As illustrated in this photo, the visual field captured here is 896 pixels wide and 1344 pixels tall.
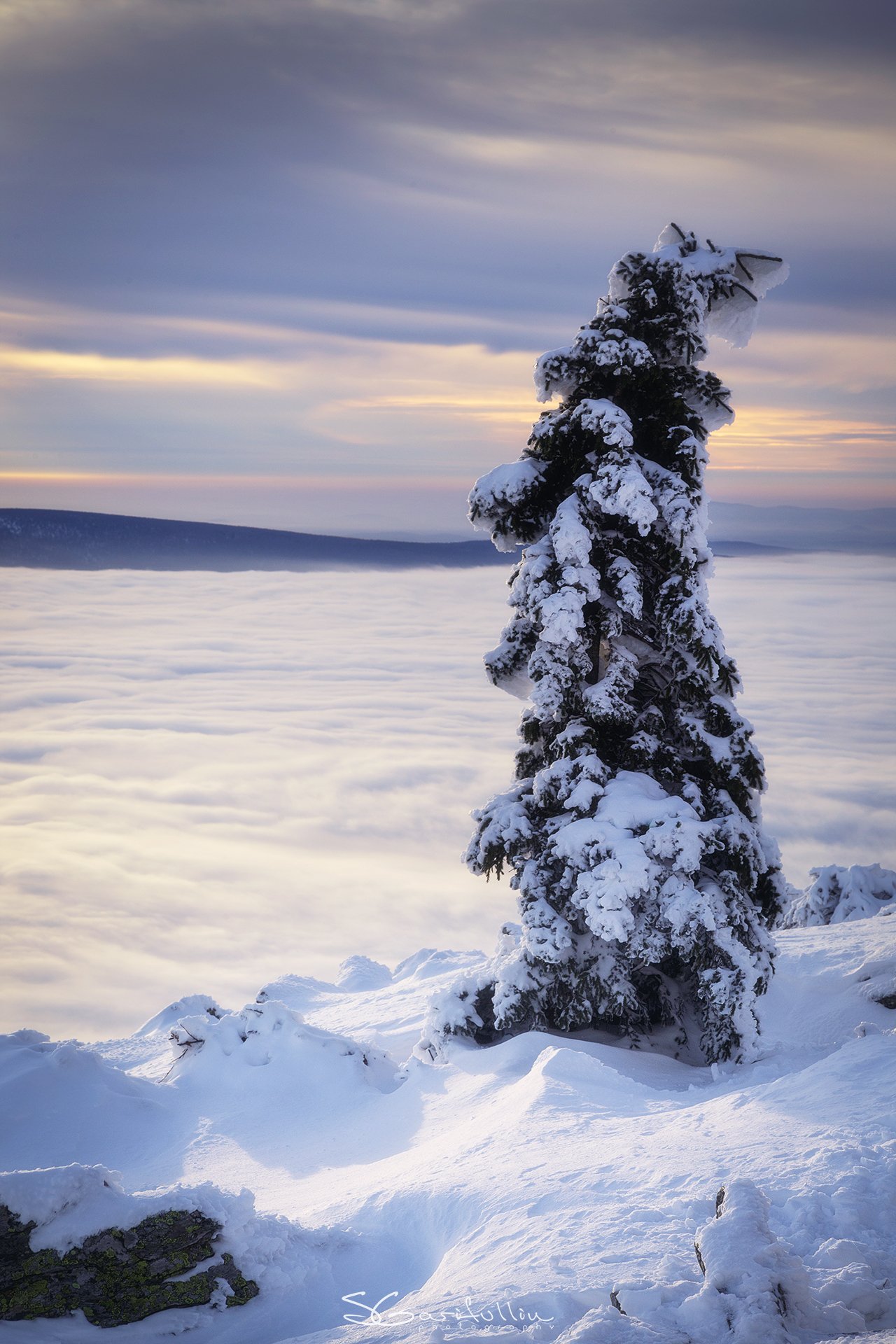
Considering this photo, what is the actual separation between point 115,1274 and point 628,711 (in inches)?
343

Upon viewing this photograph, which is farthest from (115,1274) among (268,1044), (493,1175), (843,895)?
(843,895)

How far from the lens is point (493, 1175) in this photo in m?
8.22

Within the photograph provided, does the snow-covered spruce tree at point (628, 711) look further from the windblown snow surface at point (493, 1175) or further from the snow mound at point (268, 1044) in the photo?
the snow mound at point (268, 1044)

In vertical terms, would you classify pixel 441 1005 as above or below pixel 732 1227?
below

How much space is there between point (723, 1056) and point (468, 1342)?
7.70 metres

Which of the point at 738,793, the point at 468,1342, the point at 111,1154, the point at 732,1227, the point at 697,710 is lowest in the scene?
the point at 111,1154

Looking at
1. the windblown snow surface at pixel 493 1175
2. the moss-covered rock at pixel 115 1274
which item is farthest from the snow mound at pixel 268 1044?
the moss-covered rock at pixel 115 1274

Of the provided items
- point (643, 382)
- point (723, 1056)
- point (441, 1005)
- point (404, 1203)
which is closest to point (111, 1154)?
point (441, 1005)

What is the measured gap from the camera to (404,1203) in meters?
8.30

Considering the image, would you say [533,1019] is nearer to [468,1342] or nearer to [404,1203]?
[404,1203]

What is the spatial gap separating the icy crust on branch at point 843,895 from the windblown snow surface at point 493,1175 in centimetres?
820

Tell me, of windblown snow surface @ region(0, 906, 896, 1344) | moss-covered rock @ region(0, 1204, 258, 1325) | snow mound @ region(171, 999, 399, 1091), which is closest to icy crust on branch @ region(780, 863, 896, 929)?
windblown snow surface @ region(0, 906, 896, 1344)

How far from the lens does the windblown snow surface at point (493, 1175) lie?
5645 mm

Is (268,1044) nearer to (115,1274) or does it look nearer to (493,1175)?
(493,1175)
